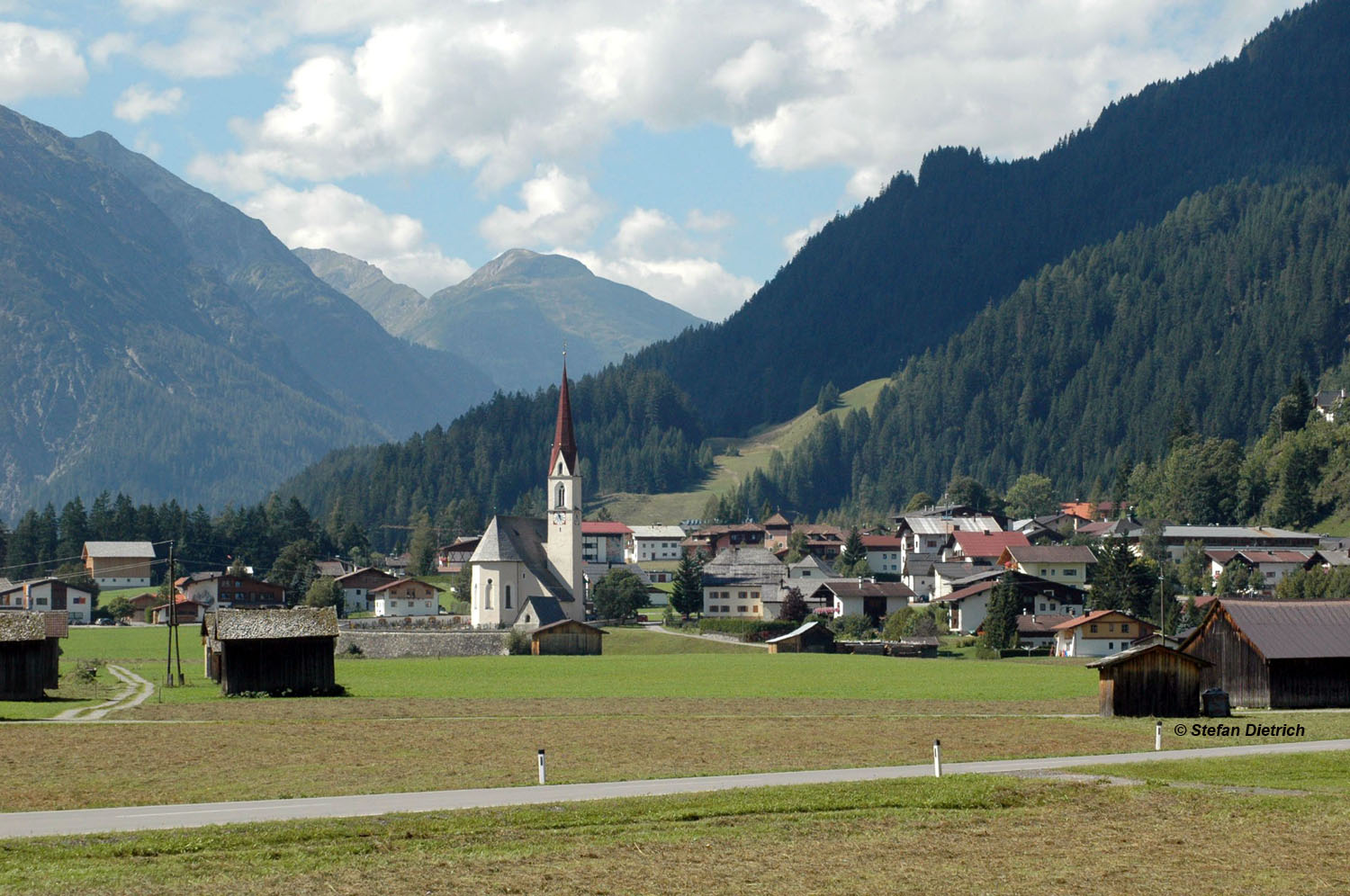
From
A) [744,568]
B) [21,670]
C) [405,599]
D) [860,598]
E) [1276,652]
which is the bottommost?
[860,598]

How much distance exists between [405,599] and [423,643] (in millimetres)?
34106

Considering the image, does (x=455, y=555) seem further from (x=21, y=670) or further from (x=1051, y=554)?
(x=21, y=670)

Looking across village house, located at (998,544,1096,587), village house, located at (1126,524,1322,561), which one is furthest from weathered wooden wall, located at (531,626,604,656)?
village house, located at (1126,524,1322,561)

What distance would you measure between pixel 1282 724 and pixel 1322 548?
360 ft

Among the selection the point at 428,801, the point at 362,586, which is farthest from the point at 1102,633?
the point at 428,801

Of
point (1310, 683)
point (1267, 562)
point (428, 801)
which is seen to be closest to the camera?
point (428, 801)

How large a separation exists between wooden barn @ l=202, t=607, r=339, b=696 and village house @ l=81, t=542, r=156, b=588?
105904mm

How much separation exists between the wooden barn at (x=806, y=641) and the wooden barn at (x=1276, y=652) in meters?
52.8

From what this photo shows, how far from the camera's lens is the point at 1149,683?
2078 inches

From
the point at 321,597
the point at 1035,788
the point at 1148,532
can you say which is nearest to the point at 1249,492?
the point at 1148,532

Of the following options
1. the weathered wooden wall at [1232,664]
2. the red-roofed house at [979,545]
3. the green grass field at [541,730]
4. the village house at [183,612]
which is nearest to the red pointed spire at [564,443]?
the village house at [183,612]

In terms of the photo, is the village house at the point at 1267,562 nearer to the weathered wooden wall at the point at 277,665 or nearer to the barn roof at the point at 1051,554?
the barn roof at the point at 1051,554

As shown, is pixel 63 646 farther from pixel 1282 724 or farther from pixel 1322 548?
pixel 1322 548

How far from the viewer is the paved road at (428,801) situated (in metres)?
29.0
